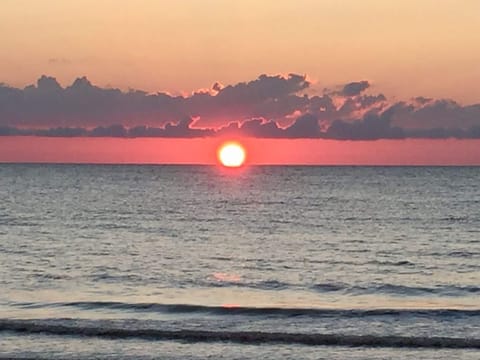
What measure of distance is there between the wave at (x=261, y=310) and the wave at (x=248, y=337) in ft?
12.6

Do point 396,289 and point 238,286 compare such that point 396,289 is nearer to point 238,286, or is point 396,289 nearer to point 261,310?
point 238,286

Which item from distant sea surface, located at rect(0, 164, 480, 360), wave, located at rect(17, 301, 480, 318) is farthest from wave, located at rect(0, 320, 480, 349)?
wave, located at rect(17, 301, 480, 318)

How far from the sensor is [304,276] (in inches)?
1416

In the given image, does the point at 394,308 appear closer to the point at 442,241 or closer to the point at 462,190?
the point at 442,241

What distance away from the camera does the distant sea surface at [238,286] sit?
2186cm

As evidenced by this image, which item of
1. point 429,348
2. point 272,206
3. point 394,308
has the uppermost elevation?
point 272,206

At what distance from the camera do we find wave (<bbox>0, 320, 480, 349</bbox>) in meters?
21.8

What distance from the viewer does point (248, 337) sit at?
22375 millimetres

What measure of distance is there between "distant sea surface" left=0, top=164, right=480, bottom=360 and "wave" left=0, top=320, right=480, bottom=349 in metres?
0.05

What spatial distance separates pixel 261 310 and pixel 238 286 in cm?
552

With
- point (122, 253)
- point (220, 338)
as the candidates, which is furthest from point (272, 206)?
point (220, 338)

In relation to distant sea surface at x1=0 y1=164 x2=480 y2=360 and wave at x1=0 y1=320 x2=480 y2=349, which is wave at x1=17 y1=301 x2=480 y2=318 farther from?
wave at x1=0 y1=320 x2=480 y2=349

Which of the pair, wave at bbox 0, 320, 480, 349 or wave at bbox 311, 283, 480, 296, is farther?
wave at bbox 311, 283, 480, 296

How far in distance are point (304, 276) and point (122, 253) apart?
35.3 feet
